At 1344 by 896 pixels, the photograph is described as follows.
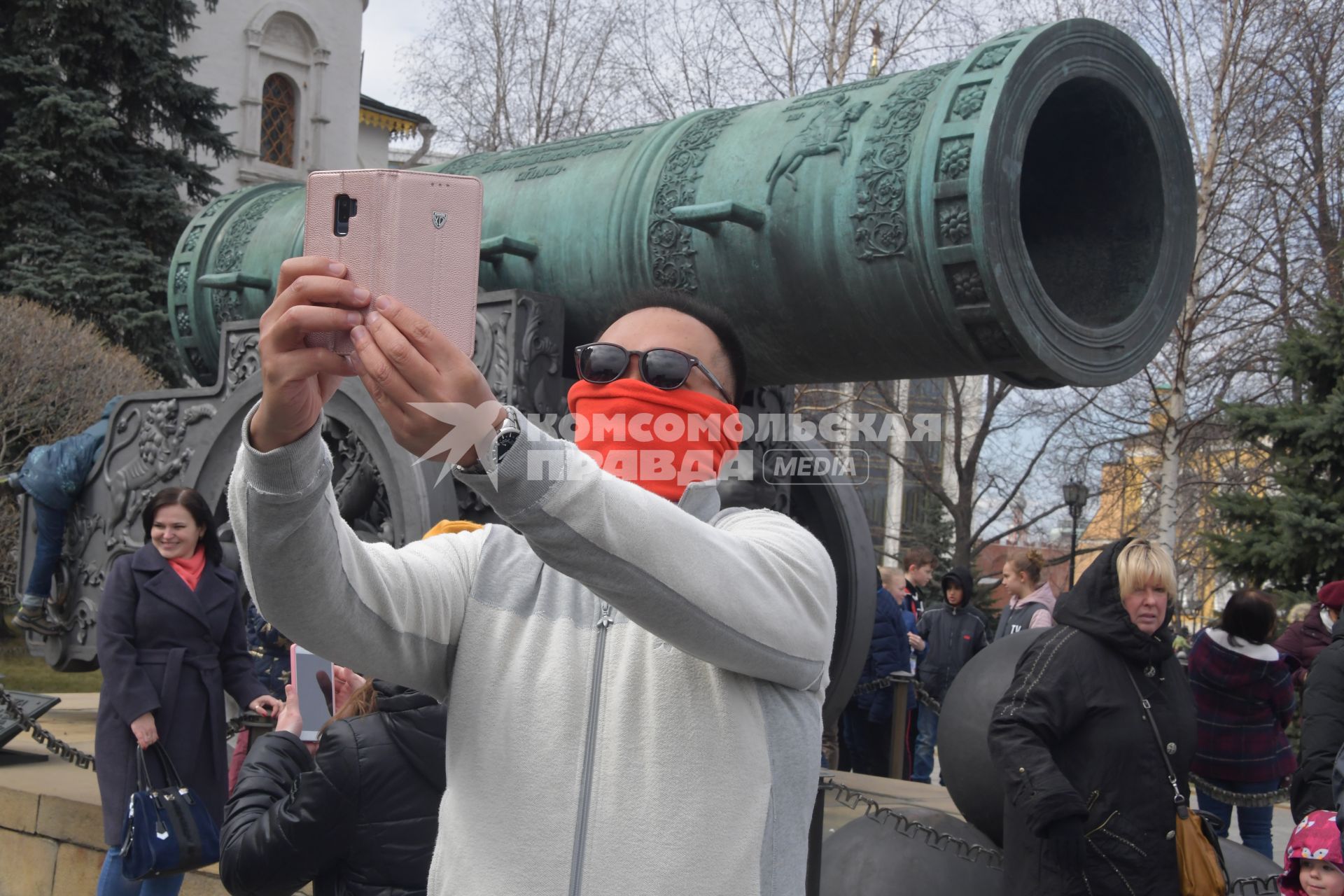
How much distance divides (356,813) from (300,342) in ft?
5.31

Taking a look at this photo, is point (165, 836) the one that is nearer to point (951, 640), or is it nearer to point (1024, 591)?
point (1024, 591)

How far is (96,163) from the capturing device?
61.1 ft

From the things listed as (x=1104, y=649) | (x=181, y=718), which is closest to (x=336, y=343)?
(x=1104, y=649)

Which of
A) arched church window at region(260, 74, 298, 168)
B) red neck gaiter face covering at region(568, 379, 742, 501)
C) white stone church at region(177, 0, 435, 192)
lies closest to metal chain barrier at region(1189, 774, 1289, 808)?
red neck gaiter face covering at region(568, 379, 742, 501)

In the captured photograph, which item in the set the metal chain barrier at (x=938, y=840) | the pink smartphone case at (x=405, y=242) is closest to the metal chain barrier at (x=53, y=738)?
the metal chain barrier at (x=938, y=840)

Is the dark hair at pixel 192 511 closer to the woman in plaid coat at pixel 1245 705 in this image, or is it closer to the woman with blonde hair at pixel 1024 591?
the woman in plaid coat at pixel 1245 705

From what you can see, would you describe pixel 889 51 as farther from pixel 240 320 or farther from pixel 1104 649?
pixel 1104 649

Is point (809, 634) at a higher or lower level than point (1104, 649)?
higher

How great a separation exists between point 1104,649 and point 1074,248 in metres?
1.33

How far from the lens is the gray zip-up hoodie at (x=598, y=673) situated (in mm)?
1354

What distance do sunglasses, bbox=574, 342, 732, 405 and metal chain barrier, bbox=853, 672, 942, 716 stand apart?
5553 millimetres

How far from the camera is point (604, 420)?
5.30 feet

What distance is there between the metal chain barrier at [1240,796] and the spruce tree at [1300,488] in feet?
19.3

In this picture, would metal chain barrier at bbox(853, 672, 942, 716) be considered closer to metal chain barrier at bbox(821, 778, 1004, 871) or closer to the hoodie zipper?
metal chain barrier at bbox(821, 778, 1004, 871)
